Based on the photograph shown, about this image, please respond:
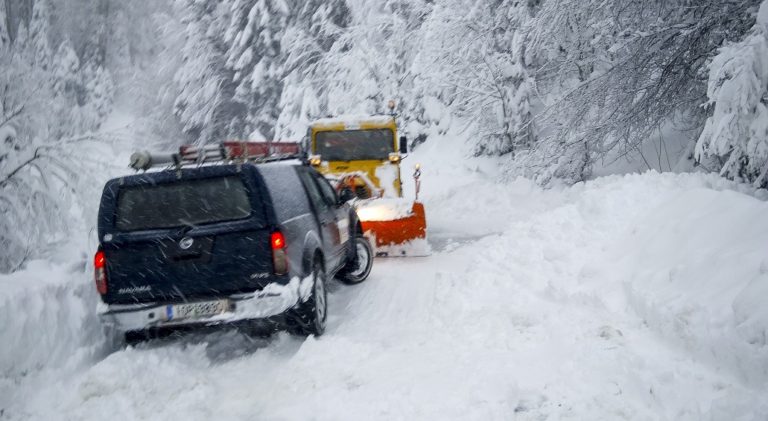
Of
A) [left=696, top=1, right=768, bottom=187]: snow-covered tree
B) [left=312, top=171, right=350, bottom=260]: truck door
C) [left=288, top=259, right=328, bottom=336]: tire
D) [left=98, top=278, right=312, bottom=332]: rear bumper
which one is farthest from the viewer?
[left=312, top=171, right=350, bottom=260]: truck door

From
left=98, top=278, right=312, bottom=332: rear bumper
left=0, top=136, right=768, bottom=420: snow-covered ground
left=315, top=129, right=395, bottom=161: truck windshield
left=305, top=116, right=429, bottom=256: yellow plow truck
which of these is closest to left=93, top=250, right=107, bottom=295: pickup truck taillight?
left=98, top=278, right=312, bottom=332: rear bumper

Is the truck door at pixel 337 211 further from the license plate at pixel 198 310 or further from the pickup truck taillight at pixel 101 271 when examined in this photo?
the pickup truck taillight at pixel 101 271

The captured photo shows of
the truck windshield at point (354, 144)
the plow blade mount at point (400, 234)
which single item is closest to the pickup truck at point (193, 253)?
the plow blade mount at point (400, 234)

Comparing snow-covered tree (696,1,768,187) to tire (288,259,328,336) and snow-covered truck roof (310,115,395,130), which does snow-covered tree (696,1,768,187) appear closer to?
tire (288,259,328,336)

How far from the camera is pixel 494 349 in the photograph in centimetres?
473

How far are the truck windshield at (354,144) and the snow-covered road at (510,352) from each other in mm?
6284

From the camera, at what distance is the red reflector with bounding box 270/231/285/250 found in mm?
4965

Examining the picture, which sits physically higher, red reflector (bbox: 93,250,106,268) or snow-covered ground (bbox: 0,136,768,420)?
red reflector (bbox: 93,250,106,268)

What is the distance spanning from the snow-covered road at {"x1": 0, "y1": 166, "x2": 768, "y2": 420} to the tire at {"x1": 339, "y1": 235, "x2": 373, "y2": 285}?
1215mm

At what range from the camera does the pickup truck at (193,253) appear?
4.89 m

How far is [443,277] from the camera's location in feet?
24.1

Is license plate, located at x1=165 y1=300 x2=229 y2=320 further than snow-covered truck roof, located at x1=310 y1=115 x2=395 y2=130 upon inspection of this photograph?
No

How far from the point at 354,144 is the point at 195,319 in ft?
27.3

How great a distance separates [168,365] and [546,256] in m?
4.59
